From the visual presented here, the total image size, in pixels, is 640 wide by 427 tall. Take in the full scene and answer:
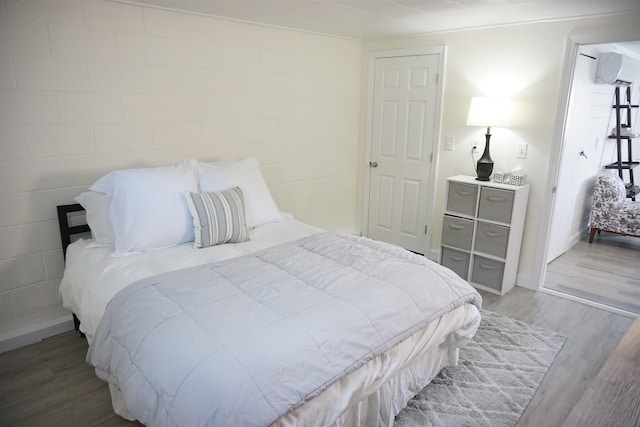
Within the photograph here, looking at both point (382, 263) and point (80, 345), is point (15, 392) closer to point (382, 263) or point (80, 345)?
point (80, 345)

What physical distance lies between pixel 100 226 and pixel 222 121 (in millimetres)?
1325

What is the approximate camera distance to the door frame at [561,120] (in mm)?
2861

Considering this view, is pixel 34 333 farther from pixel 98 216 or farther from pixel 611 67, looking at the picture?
pixel 611 67

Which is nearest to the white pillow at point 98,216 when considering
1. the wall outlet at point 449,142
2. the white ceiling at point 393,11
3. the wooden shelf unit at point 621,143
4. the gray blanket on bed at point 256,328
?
the gray blanket on bed at point 256,328

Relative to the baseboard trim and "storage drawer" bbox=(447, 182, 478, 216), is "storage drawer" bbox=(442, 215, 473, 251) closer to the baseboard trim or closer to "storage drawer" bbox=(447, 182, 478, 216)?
"storage drawer" bbox=(447, 182, 478, 216)

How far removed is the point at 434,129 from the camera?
13.1 ft

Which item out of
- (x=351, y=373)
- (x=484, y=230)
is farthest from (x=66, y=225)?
(x=484, y=230)

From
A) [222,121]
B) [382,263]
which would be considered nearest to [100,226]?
[222,121]

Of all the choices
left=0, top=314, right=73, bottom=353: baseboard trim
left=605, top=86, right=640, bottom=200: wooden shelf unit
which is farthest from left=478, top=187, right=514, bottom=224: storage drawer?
left=0, top=314, right=73, bottom=353: baseboard trim

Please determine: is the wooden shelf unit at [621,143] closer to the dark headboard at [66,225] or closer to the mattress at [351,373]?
A: the mattress at [351,373]

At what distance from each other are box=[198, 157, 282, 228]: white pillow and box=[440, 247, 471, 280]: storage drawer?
1666 mm

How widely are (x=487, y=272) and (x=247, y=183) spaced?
2.19 meters

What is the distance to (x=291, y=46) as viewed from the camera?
376 centimetres

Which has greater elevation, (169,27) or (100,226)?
(169,27)
